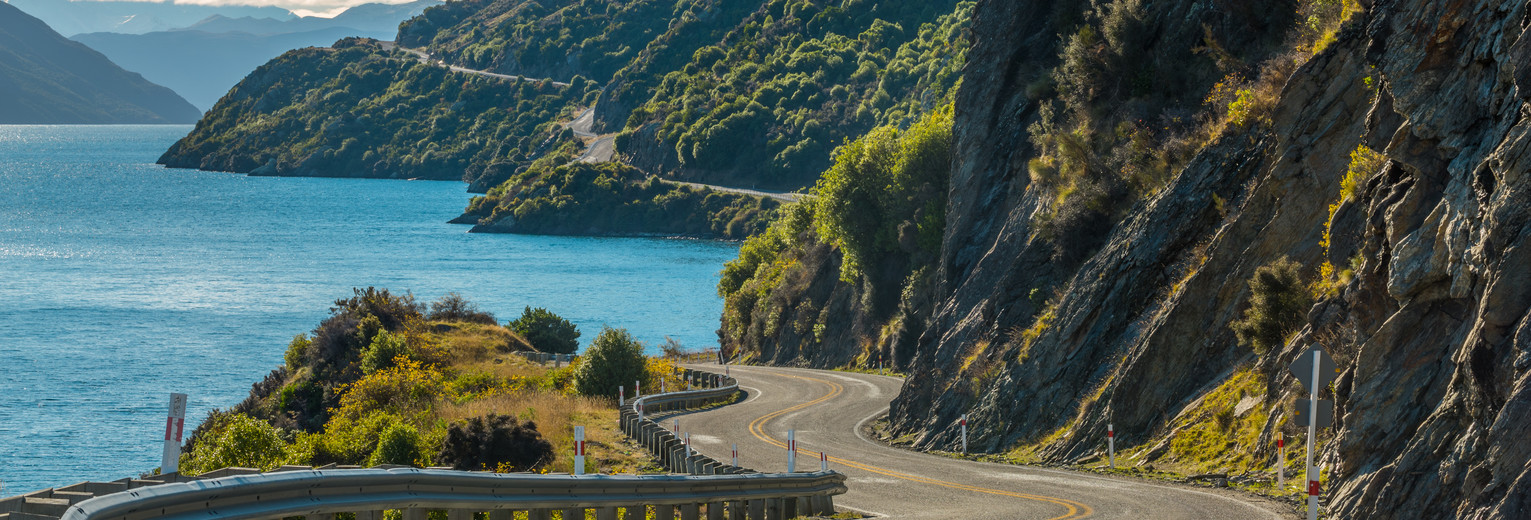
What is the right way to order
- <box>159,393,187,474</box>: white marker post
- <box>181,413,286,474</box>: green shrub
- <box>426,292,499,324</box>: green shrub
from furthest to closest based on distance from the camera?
<box>426,292,499,324</box>: green shrub < <box>181,413,286,474</box>: green shrub < <box>159,393,187,474</box>: white marker post

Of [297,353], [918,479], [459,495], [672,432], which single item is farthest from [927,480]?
[297,353]

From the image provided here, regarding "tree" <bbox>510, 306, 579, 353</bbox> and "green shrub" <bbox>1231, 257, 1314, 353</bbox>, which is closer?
"green shrub" <bbox>1231, 257, 1314, 353</bbox>

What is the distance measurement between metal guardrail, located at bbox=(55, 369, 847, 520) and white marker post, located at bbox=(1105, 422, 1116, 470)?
656cm

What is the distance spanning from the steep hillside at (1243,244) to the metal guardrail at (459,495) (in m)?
6.72

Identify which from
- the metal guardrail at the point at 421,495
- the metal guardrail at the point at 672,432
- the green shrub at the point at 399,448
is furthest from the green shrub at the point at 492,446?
the metal guardrail at the point at 421,495

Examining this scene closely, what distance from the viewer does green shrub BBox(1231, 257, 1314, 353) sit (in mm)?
19625

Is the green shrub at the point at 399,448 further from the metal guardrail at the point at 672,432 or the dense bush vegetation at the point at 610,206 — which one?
the dense bush vegetation at the point at 610,206

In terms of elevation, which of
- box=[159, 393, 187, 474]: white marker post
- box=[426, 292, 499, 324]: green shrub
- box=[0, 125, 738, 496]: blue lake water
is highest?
box=[159, 393, 187, 474]: white marker post

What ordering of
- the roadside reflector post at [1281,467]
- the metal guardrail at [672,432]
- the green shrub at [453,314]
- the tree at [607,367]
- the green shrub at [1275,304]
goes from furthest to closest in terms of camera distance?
the green shrub at [453,314] → the tree at [607,367] → the green shrub at [1275,304] → the metal guardrail at [672,432] → the roadside reflector post at [1281,467]

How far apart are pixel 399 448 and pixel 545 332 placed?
38.4 metres

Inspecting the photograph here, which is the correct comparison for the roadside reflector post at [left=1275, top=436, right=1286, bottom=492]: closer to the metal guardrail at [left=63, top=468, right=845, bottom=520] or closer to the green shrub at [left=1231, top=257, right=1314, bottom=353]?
the green shrub at [left=1231, top=257, right=1314, bottom=353]

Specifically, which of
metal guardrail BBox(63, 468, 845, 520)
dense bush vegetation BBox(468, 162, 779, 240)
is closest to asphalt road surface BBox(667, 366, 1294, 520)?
metal guardrail BBox(63, 468, 845, 520)

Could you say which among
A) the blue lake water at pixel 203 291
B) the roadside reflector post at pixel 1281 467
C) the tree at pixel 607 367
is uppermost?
the roadside reflector post at pixel 1281 467

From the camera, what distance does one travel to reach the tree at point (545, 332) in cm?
5972
